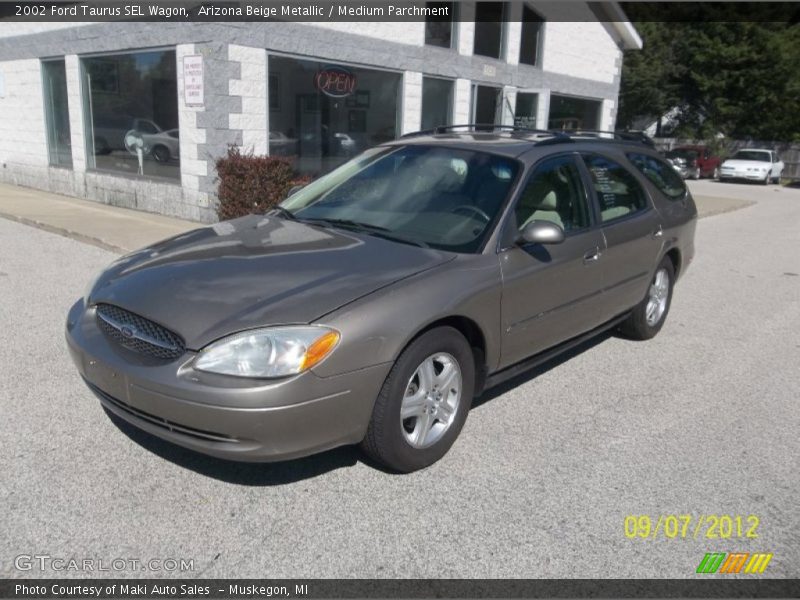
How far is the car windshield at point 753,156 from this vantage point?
31.2 m

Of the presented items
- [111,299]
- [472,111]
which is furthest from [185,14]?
[111,299]

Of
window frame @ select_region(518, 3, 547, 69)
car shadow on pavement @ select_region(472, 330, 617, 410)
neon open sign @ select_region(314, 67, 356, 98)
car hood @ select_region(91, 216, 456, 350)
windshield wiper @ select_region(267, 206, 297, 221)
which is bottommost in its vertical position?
car shadow on pavement @ select_region(472, 330, 617, 410)

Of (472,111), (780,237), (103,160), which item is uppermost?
(472,111)

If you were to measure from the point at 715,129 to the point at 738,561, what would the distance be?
4284 centimetres

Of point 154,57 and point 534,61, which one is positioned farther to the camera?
point 534,61

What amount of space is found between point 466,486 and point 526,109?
15.7m

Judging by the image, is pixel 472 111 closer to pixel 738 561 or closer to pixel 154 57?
pixel 154 57

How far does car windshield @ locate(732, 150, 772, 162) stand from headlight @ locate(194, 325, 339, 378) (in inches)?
1317

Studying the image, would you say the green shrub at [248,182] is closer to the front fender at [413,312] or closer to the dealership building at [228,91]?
the dealership building at [228,91]

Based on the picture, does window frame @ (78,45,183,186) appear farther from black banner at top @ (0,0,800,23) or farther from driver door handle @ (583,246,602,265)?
driver door handle @ (583,246,602,265)

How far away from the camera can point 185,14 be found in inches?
408

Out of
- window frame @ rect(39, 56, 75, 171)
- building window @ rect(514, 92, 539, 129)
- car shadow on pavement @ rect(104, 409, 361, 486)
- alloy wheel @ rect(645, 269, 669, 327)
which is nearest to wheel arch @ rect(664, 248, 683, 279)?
alloy wheel @ rect(645, 269, 669, 327)

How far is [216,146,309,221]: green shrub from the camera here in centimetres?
1003

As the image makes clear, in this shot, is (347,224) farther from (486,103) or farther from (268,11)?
(486,103)
